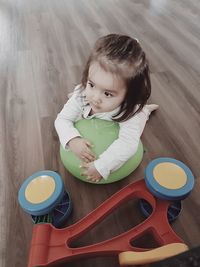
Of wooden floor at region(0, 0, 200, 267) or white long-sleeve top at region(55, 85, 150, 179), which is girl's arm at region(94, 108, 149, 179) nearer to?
white long-sleeve top at region(55, 85, 150, 179)

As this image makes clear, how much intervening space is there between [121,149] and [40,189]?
245 mm

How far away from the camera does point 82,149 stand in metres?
0.78

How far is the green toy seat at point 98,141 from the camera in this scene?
0.80 m

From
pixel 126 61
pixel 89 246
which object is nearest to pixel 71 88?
A: pixel 126 61

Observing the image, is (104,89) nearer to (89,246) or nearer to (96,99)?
(96,99)

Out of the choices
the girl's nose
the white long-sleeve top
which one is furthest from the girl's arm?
the girl's nose

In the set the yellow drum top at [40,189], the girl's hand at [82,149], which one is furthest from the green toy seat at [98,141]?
the yellow drum top at [40,189]

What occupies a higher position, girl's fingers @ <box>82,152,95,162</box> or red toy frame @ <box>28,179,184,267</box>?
girl's fingers @ <box>82,152,95,162</box>

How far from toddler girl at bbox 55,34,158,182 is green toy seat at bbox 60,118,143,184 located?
0.06ft

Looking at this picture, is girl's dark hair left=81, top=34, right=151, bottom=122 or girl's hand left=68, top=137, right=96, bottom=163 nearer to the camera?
girl's dark hair left=81, top=34, right=151, bottom=122

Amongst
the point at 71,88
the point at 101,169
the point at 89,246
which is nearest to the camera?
the point at 89,246

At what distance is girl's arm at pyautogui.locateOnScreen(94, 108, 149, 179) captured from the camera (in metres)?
0.75

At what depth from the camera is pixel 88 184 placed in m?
0.88

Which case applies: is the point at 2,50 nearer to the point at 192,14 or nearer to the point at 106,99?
the point at 106,99
